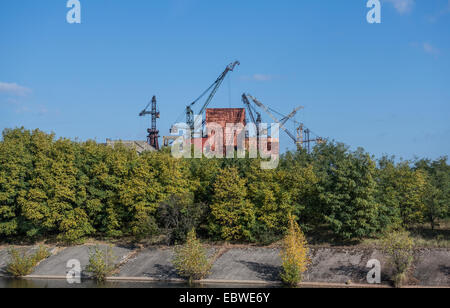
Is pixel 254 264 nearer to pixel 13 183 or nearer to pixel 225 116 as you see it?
pixel 13 183

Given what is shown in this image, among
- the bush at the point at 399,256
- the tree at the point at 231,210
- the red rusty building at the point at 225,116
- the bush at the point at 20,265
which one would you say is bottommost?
the bush at the point at 20,265

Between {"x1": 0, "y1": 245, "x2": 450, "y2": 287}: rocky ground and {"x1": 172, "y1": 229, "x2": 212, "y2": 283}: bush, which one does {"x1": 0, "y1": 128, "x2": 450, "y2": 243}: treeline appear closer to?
{"x1": 0, "y1": 245, "x2": 450, "y2": 287}: rocky ground

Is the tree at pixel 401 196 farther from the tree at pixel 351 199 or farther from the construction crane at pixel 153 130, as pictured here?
the construction crane at pixel 153 130

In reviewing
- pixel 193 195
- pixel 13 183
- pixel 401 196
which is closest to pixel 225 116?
pixel 193 195

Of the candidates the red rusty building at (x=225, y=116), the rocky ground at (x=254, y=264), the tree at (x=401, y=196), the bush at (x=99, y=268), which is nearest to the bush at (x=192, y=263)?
the rocky ground at (x=254, y=264)

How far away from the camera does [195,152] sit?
6203cm

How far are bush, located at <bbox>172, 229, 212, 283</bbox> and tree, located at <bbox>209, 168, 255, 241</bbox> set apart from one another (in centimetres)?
695

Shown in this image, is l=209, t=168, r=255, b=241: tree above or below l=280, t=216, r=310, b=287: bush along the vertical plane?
above

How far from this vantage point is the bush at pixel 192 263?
38.2 metres

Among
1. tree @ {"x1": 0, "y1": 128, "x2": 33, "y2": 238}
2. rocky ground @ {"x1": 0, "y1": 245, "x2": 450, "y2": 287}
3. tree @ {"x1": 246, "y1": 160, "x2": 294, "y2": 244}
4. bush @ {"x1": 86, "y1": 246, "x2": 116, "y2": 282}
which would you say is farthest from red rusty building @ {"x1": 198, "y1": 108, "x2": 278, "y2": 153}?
bush @ {"x1": 86, "y1": 246, "x2": 116, "y2": 282}

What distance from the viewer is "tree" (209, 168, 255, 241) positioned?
45719 millimetres

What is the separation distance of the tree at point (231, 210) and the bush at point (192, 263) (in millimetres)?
6950
